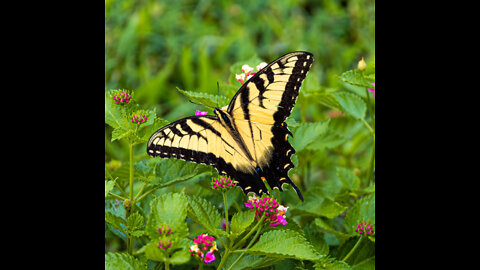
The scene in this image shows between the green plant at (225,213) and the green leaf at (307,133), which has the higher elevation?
the green leaf at (307,133)

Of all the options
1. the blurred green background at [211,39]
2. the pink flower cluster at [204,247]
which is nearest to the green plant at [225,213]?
the pink flower cluster at [204,247]

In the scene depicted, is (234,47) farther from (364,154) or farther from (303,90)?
(303,90)

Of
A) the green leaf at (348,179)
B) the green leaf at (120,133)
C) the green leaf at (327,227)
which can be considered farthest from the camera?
the green leaf at (348,179)

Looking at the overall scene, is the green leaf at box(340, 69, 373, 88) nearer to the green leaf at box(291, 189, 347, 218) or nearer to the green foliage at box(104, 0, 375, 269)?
the green foliage at box(104, 0, 375, 269)

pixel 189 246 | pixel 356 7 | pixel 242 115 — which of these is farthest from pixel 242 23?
pixel 189 246

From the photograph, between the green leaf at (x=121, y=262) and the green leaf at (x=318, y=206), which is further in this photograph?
the green leaf at (x=318, y=206)

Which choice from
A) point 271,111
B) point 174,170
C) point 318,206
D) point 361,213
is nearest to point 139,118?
point 174,170

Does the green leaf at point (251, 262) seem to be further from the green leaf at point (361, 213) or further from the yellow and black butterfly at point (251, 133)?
the green leaf at point (361, 213)
